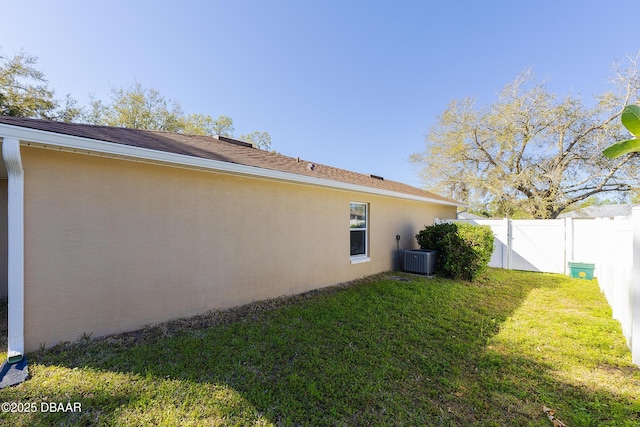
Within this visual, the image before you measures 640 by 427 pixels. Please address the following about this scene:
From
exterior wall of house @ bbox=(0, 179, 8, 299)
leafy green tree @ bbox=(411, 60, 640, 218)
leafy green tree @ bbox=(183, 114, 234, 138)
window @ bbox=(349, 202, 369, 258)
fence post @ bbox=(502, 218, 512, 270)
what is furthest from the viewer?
leafy green tree @ bbox=(183, 114, 234, 138)

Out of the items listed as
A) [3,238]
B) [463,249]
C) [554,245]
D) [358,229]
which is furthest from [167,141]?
[554,245]

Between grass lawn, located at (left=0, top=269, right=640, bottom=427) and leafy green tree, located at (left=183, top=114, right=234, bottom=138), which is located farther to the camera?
leafy green tree, located at (left=183, top=114, right=234, bottom=138)

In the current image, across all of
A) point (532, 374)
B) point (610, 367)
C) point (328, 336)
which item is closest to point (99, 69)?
point (328, 336)

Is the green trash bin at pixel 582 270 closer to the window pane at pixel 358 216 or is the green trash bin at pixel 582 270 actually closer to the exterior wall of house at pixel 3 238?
the window pane at pixel 358 216

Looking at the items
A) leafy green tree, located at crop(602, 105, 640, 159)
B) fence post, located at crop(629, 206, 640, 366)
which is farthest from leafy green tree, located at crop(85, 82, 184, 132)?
fence post, located at crop(629, 206, 640, 366)

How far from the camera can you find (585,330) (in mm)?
4301

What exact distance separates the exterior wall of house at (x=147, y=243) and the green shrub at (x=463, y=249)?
4.18 m

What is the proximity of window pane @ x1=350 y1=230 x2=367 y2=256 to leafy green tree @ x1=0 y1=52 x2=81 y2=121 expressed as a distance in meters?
19.6

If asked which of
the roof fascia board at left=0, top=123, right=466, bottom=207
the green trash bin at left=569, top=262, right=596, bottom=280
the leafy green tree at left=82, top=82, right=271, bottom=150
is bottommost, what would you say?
the green trash bin at left=569, top=262, right=596, bottom=280

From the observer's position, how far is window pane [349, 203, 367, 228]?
300 inches

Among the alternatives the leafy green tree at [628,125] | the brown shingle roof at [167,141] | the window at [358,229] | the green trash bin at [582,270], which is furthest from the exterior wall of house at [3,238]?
the green trash bin at [582,270]

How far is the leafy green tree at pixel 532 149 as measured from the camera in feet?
44.5

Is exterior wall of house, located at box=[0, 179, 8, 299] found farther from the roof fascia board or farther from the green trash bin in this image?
the green trash bin

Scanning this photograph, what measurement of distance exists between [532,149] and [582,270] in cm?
1051
